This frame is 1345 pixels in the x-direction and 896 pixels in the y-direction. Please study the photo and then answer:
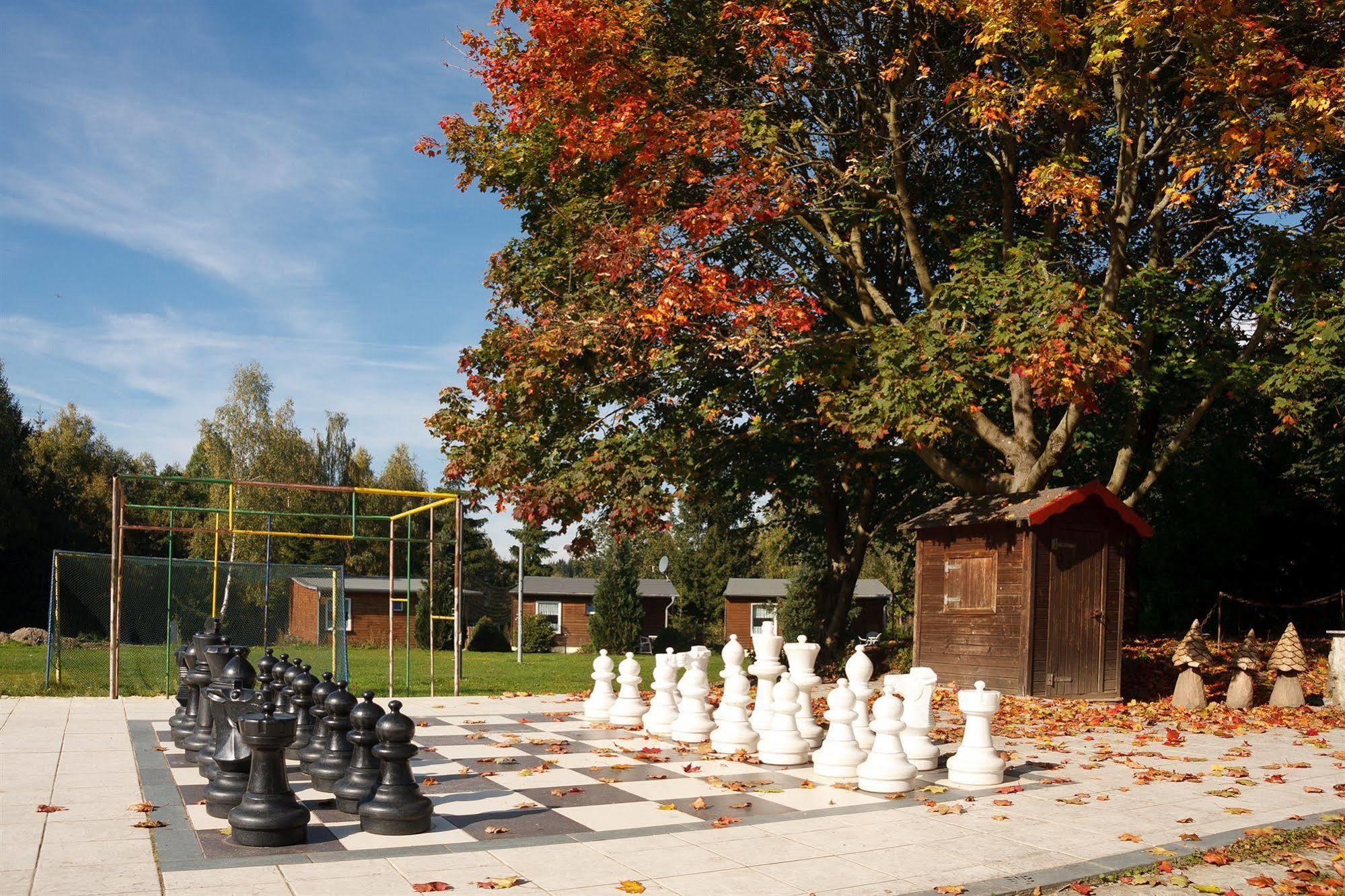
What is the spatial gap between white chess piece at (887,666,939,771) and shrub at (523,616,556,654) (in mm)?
29813

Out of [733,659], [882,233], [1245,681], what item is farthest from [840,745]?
[882,233]

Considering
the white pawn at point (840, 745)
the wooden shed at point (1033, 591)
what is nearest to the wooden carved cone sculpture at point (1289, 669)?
the wooden shed at point (1033, 591)

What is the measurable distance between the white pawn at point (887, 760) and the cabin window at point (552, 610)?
1611 inches

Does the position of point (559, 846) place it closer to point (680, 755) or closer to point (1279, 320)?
point (680, 755)

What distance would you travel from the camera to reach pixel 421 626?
3512cm

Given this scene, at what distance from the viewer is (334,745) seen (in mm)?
6770

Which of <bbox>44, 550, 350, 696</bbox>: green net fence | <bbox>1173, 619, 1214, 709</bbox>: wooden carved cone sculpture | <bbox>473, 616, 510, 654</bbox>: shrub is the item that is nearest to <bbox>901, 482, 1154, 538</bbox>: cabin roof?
<bbox>1173, 619, 1214, 709</bbox>: wooden carved cone sculpture

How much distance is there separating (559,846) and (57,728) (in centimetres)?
624

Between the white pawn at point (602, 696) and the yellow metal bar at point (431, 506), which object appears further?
the yellow metal bar at point (431, 506)

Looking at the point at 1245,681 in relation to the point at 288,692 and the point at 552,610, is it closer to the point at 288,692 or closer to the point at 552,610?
the point at 288,692

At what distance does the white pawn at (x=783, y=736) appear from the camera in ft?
27.2

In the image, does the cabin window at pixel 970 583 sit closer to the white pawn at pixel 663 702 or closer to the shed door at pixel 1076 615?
the shed door at pixel 1076 615

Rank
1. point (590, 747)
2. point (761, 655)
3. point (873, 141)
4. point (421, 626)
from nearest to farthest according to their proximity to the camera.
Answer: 1. point (590, 747)
2. point (761, 655)
3. point (873, 141)
4. point (421, 626)

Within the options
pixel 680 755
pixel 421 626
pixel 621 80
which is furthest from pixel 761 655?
pixel 421 626
